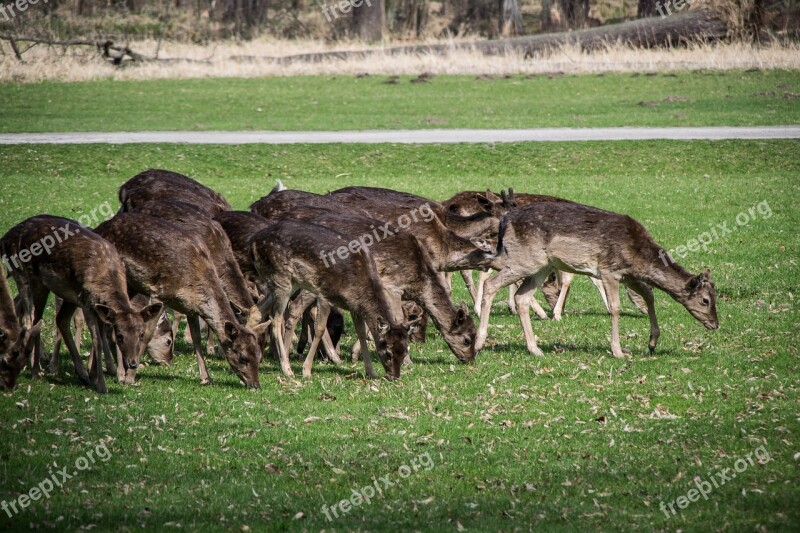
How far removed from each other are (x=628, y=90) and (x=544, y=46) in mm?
11189

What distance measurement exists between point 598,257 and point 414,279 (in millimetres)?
2316

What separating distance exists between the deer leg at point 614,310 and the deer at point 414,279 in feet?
5.77

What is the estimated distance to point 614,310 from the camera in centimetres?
1343

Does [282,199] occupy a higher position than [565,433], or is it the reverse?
[282,199]

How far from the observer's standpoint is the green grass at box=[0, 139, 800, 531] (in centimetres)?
824

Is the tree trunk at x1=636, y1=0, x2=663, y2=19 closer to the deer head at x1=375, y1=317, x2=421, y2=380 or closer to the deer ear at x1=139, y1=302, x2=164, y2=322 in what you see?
the deer head at x1=375, y1=317, x2=421, y2=380

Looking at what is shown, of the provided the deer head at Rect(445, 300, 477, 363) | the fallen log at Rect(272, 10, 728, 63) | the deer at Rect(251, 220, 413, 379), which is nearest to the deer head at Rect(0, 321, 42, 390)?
the deer at Rect(251, 220, 413, 379)

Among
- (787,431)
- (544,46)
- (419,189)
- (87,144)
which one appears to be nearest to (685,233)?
(419,189)

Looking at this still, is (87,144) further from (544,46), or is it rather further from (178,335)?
(544,46)

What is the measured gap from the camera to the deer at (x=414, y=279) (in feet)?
42.5

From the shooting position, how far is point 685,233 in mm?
20625

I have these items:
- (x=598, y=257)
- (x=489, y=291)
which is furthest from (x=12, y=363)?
(x=598, y=257)

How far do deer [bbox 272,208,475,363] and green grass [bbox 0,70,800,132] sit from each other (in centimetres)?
1950

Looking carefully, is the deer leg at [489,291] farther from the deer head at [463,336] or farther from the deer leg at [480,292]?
the deer leg at [480,292]
